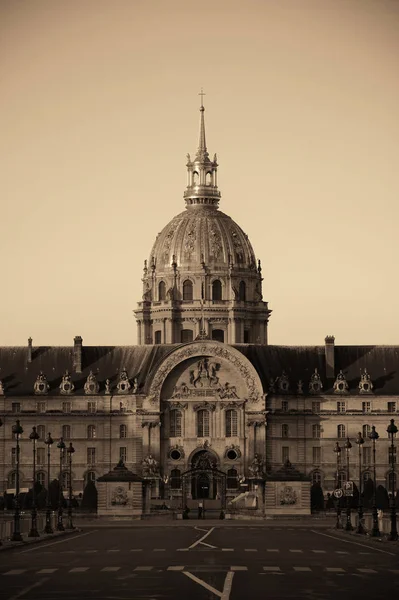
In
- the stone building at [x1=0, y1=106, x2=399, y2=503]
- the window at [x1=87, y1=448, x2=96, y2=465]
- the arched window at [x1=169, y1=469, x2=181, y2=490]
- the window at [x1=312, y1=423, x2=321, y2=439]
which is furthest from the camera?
the window at [x1=312, y1=423, x2=321, y2=439]

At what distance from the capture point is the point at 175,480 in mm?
189125

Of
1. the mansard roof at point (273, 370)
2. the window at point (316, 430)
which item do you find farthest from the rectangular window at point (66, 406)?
the window at point (316, 430)

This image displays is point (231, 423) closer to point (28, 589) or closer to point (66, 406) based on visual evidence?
point (66, 406)

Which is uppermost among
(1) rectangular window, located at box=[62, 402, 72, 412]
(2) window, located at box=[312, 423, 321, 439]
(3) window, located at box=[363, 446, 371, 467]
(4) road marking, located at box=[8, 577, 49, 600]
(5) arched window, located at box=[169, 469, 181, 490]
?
(1) rectangular window, located at box=[62, 402, 72, 412]

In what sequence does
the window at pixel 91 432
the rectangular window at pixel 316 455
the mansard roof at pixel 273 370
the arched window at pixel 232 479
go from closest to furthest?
the arched window at pixel 232 479, the rectangular window at pixel 316 455, the window at pixel 91 432, the mansard roof at pixel 273 370

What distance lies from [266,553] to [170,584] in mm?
19180

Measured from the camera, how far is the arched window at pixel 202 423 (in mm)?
192000

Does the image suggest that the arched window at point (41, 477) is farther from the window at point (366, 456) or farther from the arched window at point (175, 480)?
the window at point (366, 456)

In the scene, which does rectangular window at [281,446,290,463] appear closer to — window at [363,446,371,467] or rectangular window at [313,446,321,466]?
rectangular window at [313,446,321,466]

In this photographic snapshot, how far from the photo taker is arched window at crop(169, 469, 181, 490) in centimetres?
18812

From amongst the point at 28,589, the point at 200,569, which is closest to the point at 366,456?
the point at 200,569

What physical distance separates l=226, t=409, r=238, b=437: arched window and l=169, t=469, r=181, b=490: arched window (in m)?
6.10

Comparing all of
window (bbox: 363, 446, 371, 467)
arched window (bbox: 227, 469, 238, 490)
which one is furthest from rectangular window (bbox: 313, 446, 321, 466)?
arched window (bbox: 227, 469, 238, 490)

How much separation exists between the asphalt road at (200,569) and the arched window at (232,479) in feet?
299
